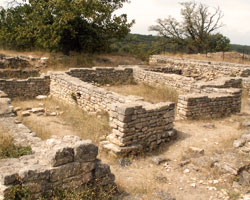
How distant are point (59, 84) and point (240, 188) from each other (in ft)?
31.9

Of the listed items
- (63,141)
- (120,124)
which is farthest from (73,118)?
(63,141)

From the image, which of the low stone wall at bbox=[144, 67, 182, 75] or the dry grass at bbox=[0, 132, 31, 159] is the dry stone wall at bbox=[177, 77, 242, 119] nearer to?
the dry grass at bbox=[0, 132, 31, 159]

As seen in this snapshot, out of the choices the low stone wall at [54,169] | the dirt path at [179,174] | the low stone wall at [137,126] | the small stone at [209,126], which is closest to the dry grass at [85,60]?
the low stone wall at [137,126]

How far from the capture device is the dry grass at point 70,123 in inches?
296

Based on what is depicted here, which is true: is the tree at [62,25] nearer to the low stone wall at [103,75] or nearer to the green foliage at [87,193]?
the low stone wall at [103,75]

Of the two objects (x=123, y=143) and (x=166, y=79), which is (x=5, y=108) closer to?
(x=123, y=143)

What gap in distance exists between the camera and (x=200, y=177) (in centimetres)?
521

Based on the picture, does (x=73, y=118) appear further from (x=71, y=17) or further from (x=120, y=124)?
(x=71, y=17)

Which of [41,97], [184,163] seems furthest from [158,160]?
[41,97]

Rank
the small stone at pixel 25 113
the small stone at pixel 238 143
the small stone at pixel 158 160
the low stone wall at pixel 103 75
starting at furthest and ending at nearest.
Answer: the low stone wall at pixel 103 75, the small stone at pixel 25 113, the small stone at pixel 238 143, the small stone at pixel 158 160

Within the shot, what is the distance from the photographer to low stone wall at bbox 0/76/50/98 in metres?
12.3

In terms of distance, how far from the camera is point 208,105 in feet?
30.1

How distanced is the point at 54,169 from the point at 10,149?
141 centimetres

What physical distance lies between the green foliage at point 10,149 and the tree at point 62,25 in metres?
12.9
